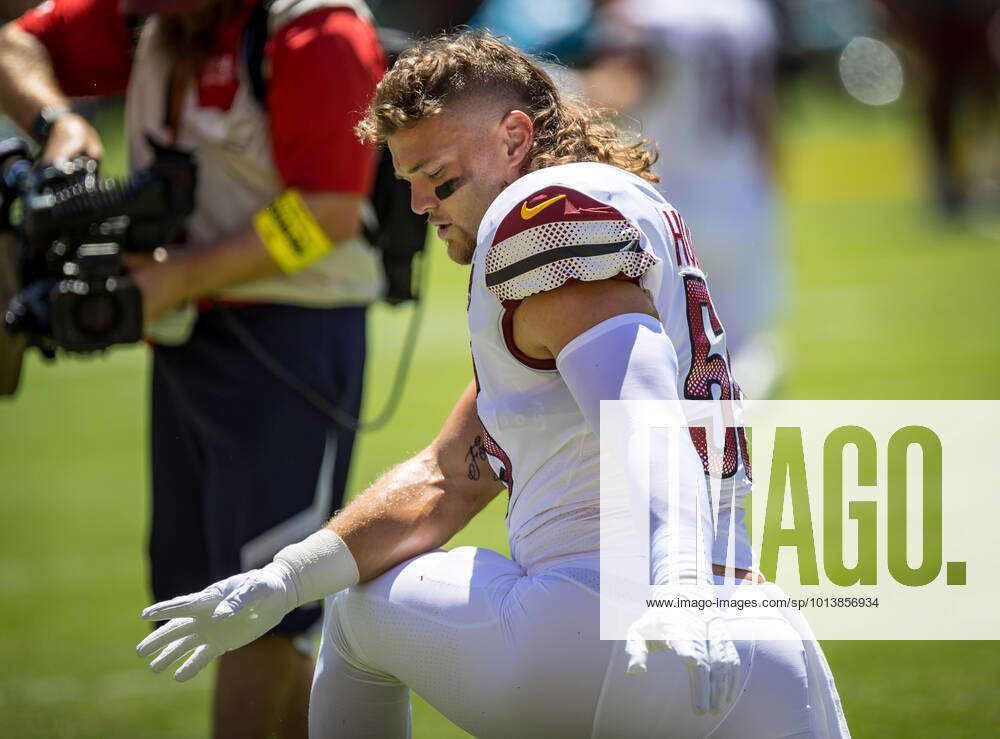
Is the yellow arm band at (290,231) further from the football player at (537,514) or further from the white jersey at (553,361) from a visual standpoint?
the white jersey at (553,361)

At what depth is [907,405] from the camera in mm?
9273

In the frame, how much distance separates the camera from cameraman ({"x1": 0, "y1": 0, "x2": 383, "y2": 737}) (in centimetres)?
402

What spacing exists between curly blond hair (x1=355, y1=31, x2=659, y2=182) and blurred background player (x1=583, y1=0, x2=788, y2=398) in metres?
3.26

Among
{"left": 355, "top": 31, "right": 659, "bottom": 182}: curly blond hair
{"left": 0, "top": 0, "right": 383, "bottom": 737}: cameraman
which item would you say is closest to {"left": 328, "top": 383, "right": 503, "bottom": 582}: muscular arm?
{"left": 355, "top": 31, "right": 659, "bottom": 182}: curly blond hair

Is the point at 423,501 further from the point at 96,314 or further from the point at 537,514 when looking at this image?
the point at 96,314

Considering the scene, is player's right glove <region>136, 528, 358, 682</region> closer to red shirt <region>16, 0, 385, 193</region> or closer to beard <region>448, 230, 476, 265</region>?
beard <region>448, 230, 476, 265</region>

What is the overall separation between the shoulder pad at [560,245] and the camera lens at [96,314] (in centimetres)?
180

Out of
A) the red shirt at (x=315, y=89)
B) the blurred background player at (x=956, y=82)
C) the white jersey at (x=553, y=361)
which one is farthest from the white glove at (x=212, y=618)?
the blurred background player at (x=956, y=82)

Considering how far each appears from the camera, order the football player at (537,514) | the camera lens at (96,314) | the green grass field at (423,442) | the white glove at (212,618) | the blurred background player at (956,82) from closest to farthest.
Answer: the football player at (537,514)
the white glove at (212,618)
the camera lens at (96,314)
the green grass field at (423,442)
the blurred background player at (956,82)

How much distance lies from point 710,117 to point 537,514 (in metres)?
4.17

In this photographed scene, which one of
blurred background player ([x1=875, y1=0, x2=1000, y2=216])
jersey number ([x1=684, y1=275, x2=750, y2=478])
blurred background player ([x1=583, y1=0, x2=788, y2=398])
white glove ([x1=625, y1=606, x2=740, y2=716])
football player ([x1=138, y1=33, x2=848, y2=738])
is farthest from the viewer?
blurred background player ([x1=875, y1=0, x2=1000, y2=216])

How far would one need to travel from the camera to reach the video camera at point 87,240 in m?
4.01

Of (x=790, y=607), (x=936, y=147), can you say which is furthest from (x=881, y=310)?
(x=790, y=607)

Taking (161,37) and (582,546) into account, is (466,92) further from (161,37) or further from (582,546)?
(161,37)
